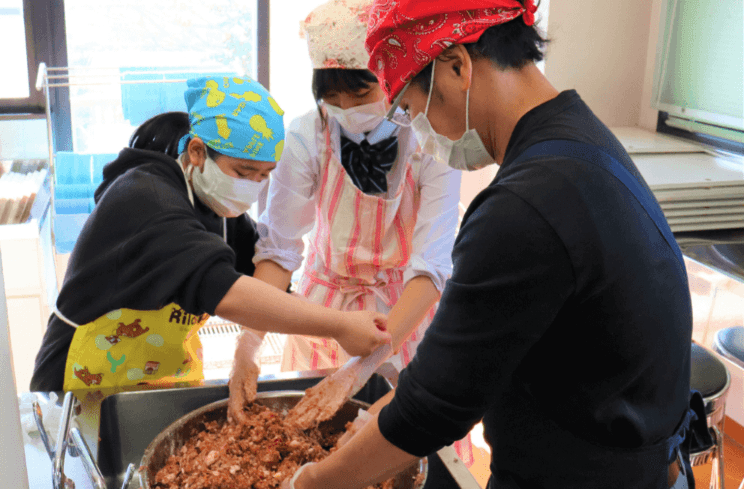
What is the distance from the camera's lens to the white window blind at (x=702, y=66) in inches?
96.2

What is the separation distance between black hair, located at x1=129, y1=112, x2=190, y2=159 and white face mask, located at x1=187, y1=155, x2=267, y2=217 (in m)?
0.06

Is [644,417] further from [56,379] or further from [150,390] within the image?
[56,379]

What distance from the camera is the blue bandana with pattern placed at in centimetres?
124

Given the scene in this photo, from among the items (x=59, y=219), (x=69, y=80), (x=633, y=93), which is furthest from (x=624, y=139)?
(x=69, y=80)

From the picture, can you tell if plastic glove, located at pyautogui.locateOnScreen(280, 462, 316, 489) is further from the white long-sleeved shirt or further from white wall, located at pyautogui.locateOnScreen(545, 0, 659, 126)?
white wall, located at pyautogui.locateOnScreen(545, 0, 659, 126)

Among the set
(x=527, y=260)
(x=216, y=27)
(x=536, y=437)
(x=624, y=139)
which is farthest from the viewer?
(x=216, y=27)

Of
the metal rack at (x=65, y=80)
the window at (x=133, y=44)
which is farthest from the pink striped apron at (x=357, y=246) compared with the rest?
the window at (x=133, y=44)

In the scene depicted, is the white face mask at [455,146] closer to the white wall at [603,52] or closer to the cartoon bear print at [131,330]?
the cartoon bear print at [131,330]

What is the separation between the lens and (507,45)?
30.9 inches

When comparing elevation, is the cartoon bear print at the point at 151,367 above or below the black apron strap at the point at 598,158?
below

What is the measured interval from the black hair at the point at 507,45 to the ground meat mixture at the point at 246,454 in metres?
0.63

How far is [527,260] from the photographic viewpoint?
67 centimetres

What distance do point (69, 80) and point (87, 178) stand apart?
80 cm

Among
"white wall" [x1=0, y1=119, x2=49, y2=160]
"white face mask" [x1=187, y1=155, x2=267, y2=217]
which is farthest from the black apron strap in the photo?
"white wall" [x1=0, y1=119, x2=49, y2=160]
